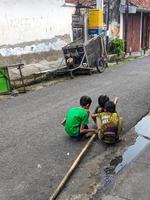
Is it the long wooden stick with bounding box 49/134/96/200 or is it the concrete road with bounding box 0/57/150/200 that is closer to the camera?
the long wooden stick with bounding box 49/134/96/200

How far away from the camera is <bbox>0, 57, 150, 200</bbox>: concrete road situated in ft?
18.6

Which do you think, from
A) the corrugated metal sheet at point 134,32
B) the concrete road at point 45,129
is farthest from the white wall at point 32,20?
the corrugated metal sheet at point 134,32

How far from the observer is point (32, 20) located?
16.3 metres

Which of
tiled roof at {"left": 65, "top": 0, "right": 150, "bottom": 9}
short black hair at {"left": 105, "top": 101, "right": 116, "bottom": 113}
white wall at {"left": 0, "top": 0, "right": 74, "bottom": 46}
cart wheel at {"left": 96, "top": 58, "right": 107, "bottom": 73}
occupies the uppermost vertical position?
tiled roof at {"left": 65, "top": 0, "right": 150, "bottom": 9}

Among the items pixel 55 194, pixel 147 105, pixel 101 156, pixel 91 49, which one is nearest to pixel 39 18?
pixel 91 49

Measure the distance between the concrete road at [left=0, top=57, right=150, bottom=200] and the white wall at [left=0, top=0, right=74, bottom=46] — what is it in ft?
10.0

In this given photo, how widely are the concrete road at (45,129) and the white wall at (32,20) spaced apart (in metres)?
3.05

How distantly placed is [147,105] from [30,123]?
336cm

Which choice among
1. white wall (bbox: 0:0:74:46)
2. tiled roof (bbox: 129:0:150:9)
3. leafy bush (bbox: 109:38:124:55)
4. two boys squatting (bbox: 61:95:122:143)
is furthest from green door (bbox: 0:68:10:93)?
tiled roof (bbox: 129:0:150:9)

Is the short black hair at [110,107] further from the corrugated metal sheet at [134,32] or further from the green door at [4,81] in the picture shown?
the corrugated metal sheet at [134,32]

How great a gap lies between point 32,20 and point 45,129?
919 cm

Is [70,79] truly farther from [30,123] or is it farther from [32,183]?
[32,183]

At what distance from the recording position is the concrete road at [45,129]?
566 centimetres

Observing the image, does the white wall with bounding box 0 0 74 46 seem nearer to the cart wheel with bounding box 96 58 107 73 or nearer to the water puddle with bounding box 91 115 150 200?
the cart wheel with bounding box 96 58 107 73
